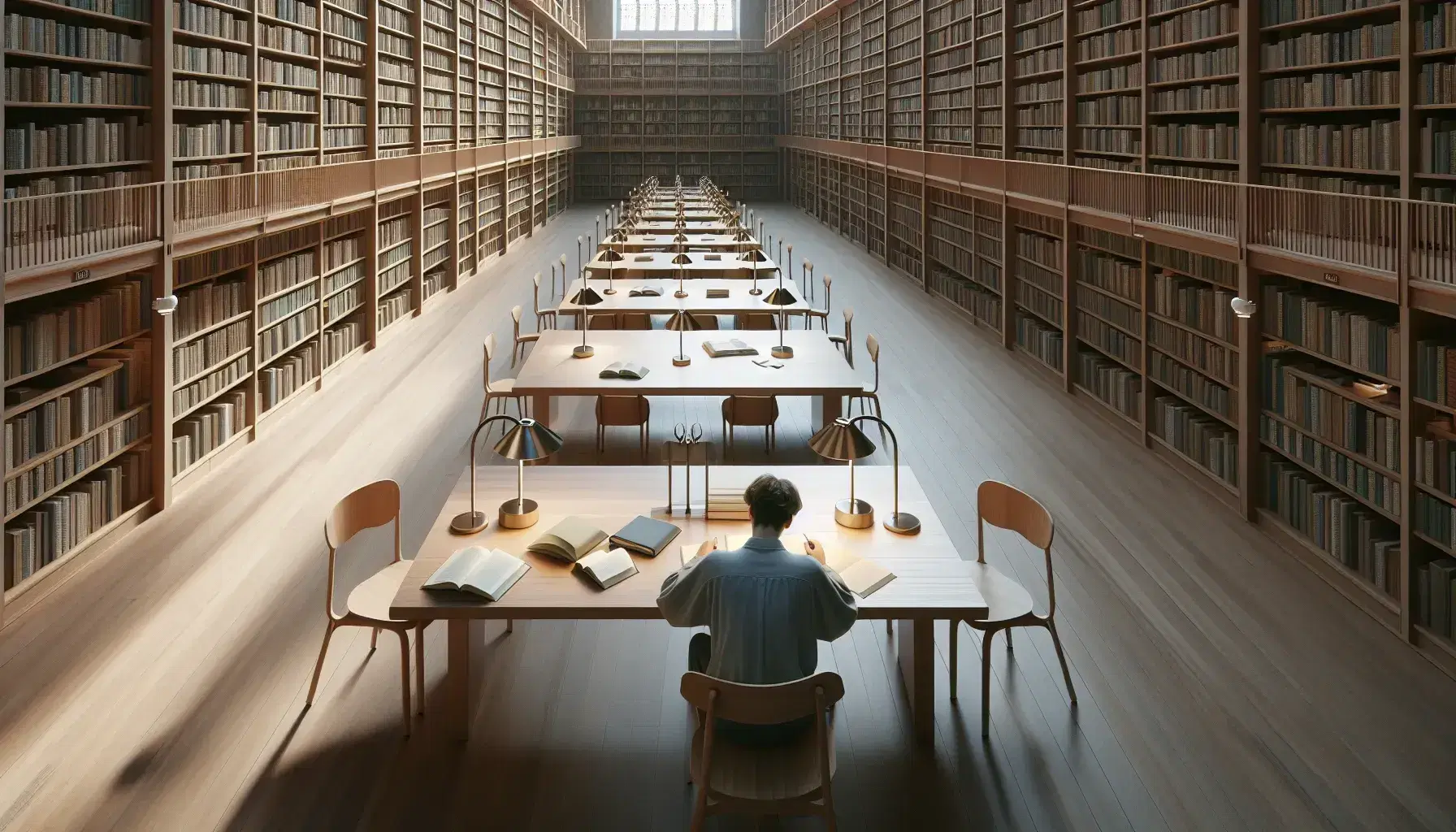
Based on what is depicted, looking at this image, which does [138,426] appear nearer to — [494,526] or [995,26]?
[494,526]

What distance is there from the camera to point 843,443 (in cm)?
315

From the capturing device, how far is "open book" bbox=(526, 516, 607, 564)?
335cm

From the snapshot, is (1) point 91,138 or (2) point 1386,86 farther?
(1) point 91,138

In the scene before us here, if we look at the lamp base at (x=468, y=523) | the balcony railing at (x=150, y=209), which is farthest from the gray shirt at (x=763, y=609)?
the balcony railing at (x=150, y=209)

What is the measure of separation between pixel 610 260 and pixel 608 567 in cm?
782

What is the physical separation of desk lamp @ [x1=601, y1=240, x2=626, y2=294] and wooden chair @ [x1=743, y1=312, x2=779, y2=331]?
1423mm

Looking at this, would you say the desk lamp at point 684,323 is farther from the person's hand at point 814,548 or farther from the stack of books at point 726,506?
the person's hand at point 814,548

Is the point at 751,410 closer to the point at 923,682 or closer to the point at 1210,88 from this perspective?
the point at 923,682

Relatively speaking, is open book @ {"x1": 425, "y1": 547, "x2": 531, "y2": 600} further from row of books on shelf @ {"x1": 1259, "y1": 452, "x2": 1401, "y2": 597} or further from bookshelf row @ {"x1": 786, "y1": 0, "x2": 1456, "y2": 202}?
bookshelf row @ {"x1": 786, "y1": 0, "x2": 1456, "y2": 202}

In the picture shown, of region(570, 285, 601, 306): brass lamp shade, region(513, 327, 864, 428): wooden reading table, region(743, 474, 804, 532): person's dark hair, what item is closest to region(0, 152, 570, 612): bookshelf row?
region(513, 327, 864, 428): wooden reading table

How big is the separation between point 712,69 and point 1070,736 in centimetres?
2485

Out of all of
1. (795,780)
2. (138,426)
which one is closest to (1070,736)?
(795,780)

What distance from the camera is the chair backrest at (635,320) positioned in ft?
27.3

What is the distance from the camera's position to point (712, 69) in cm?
2623
